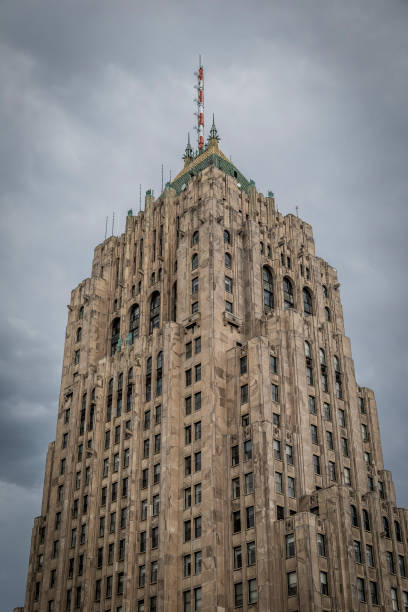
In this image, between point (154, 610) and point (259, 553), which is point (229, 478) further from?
point (154, 610)

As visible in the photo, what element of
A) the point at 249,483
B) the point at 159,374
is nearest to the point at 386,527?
the point at 249,483

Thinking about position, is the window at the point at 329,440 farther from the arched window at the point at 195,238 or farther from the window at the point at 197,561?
the arched window at the point at 195,238

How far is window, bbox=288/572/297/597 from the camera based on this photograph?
75.1 m

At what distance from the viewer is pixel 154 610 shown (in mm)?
82688

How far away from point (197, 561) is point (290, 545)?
11.1 meters

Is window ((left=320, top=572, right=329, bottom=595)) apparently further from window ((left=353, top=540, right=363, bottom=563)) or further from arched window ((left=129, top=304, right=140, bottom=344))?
arched window ((left=129, top=304, right=140, bottom=344))

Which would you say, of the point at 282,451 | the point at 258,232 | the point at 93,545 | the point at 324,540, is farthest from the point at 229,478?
the point at 258,232

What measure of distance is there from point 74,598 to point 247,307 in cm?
4238

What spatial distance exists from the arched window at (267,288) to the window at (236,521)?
31328 millimetres

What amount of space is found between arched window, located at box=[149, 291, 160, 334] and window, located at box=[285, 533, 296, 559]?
1533 inches

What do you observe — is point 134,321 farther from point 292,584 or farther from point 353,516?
point 292,584

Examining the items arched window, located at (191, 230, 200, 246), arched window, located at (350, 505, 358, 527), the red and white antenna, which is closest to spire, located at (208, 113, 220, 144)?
the red and white antenna

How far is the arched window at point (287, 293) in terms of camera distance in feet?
356

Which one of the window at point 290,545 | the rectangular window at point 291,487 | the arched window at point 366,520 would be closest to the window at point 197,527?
the rectangular window at point 291,487
